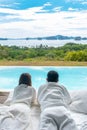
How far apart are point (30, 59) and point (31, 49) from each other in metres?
0.31

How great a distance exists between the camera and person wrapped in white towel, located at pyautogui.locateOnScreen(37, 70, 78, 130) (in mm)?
2141

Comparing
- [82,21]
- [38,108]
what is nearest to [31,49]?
[82,21]

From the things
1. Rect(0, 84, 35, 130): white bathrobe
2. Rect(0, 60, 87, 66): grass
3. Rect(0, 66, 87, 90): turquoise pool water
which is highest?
Rect(0, 84, 35, 130): white bathrobe

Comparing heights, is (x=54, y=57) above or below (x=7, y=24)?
below

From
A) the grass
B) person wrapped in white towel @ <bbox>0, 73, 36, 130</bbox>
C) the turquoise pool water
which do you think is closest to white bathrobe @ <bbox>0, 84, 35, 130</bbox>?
person wrapped in white towel @ <bbox>0, 73, 36, 130</bbox>

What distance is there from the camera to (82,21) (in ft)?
22.1

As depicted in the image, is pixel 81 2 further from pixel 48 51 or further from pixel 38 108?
pixel 38 108

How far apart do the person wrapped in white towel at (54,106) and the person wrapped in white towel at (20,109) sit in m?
0.13

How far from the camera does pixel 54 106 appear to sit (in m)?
2.44

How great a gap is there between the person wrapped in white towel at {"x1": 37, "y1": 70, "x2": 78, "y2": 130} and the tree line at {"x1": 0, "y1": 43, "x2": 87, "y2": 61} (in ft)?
12.6

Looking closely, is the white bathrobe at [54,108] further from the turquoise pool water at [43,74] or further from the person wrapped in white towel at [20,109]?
the turquoise pool water at [43,74]

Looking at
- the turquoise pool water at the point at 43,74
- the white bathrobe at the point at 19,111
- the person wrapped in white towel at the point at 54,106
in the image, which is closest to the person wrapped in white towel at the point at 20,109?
the white bathrobe at the point at 19,111

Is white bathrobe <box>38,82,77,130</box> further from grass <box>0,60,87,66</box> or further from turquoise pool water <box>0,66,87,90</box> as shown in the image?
grass <box>0,60,87,66</box>

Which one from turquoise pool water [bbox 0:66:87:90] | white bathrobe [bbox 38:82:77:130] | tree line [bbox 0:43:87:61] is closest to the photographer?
white bathrobe [bbox 38:82:77:130]
